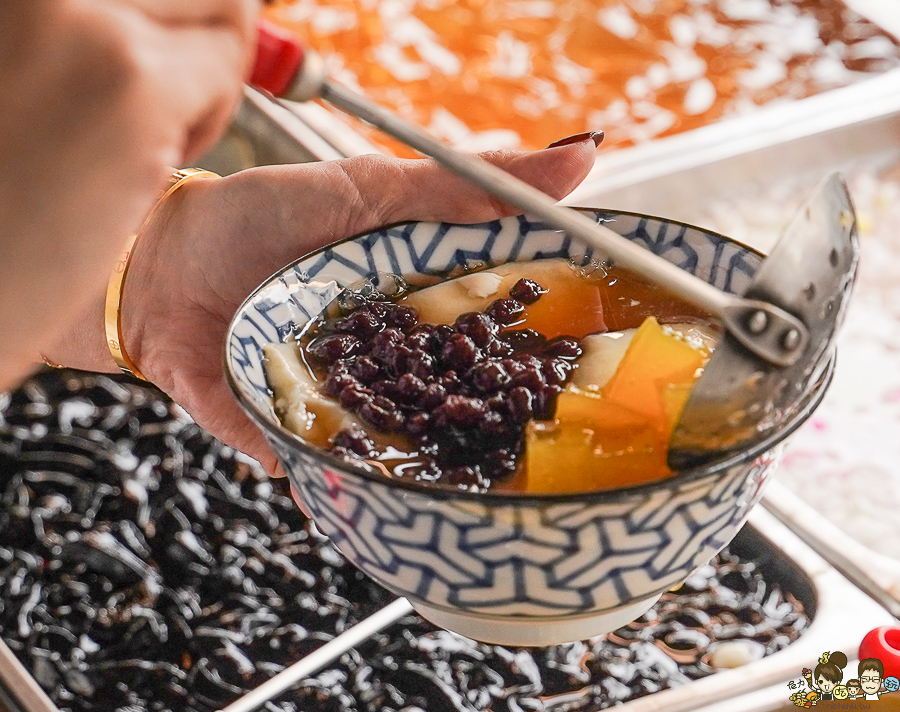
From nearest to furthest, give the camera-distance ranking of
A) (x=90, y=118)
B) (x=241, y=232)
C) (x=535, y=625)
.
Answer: (x=90, y=118), (x=535, y=625), (x=241, y=232)

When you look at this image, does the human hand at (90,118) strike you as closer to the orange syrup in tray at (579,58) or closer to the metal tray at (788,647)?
the metal tray at (788,647)

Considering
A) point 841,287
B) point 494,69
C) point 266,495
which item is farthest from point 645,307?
point 494,69

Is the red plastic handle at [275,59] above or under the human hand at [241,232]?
above

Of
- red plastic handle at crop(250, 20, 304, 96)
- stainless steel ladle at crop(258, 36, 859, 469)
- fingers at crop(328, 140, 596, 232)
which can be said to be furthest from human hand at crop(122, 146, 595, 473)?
red plastic handle at crop(250, 20, 304, 96)

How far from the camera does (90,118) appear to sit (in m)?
0.76

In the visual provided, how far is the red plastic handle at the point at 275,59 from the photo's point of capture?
2.89ft

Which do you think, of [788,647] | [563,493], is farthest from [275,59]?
[788,647]

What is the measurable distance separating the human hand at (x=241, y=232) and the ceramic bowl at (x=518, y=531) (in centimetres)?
36

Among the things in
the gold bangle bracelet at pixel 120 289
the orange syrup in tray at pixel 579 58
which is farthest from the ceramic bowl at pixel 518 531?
the orange syrup in tray at pixel 579 58

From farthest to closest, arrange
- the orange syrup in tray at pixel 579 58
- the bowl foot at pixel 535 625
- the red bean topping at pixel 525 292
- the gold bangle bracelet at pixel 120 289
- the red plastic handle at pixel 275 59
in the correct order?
the orange syrup in tray at pixel 579 58 < the gold bangle bracelet at pixel 120 289 < the red bean topping at pixel 525 292 < the bowl foot at pixel 535 625 < the red plastic handle at pixel 275 59

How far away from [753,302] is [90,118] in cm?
65

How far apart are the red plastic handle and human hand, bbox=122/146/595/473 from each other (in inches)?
23.6

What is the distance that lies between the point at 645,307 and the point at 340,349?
44cm

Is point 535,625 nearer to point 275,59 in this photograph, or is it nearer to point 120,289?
point 275,59
